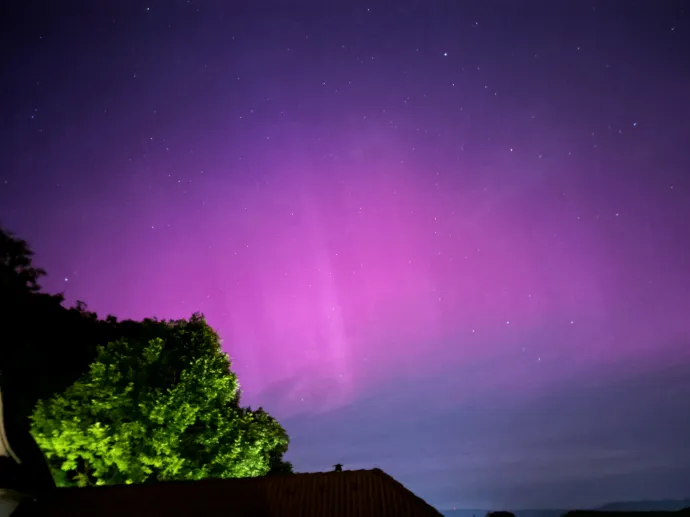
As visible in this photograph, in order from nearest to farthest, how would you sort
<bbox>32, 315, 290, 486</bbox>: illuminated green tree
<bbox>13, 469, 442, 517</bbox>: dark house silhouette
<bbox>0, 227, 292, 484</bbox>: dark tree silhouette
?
1. <bbox>13, 469, 442, 517</bbox>: dark house silhouette
2. <bbox>32, 315, 290, 486</bbox>: illuminated green tree
3. <bbox>0, 227, 292, 484</bbox>: dark tree silhouette

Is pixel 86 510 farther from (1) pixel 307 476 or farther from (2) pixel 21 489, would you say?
(1) pixel 307 476

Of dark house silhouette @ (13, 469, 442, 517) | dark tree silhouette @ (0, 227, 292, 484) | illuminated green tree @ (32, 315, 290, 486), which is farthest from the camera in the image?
dark tree silhouette @ (0, 227, 292, 484)

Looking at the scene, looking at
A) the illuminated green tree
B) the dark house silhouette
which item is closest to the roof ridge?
the dark house silhouette

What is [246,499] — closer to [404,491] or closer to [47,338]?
[404,491]

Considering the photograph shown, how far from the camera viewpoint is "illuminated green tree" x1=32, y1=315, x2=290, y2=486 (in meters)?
27.0

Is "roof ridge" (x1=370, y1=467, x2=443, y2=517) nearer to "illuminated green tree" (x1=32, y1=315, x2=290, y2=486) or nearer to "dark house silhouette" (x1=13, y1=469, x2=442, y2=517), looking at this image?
"dark house silhouette" (x1=13, y1=469, x2=442, y2=517)

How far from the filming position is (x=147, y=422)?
27.8 metres

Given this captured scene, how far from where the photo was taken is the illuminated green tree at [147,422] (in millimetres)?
27016

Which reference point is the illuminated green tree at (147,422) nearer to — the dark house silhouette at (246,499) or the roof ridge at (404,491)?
the dark house silhouette at (246,499)

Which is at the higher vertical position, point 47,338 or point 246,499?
point 47,338

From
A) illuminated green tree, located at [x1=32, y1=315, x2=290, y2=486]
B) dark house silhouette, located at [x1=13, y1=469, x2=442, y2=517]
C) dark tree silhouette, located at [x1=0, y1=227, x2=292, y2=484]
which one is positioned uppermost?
dark tree silhouette, located at [x1=0, y1=227, x2=292, y2=484]

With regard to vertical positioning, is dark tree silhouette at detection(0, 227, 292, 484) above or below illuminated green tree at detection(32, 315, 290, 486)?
above

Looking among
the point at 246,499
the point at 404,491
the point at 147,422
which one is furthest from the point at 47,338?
the point at 404,491

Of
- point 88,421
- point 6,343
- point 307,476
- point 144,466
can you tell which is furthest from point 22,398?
point 307,476
